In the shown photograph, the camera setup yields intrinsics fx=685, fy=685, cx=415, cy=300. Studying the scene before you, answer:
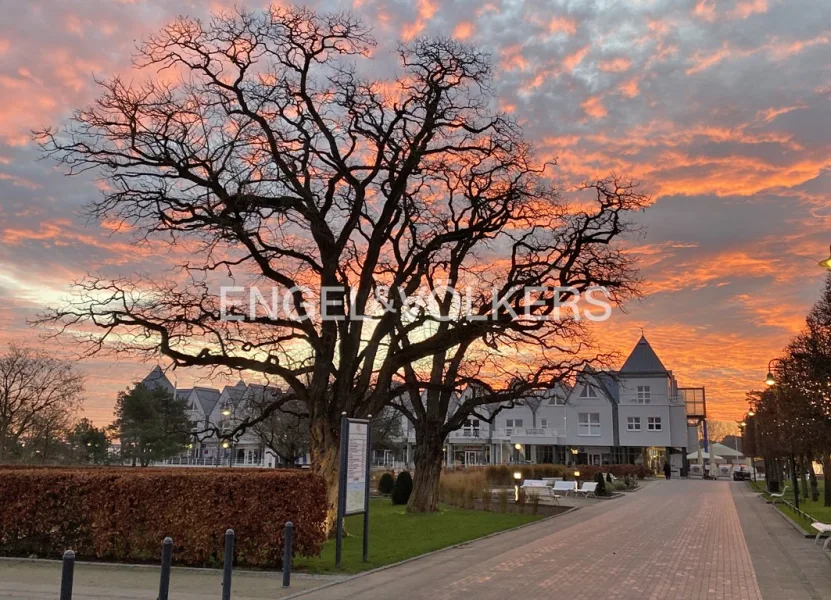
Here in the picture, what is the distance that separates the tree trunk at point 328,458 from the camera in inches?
664

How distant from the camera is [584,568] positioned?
43.1ft

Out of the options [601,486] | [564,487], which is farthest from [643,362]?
[564,487]

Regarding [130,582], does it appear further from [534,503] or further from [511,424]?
[511,424]

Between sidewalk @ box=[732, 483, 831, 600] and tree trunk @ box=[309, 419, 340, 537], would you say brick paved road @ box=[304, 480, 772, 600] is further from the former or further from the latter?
tree trunk @ box=[309, 419, 340, 537]

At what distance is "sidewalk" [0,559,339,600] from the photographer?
1002 centimetres

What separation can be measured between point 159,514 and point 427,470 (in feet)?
49.4

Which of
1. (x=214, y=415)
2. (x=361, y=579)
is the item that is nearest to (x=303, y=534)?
(x=361, y=579)

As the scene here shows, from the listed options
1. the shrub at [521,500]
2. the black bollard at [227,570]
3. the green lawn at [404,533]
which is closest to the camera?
the black bollard at [227,570]

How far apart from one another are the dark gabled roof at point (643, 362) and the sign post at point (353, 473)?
61121 mm

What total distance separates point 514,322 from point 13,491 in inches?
493

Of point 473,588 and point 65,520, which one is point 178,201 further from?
point 473,588

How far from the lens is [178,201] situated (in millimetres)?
17203

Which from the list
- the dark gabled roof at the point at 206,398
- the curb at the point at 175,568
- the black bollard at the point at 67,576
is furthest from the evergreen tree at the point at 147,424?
the black bollard at the point at 67,576

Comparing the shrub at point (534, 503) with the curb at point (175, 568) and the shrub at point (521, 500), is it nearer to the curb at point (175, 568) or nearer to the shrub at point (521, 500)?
the shrub at point (521, 500)
